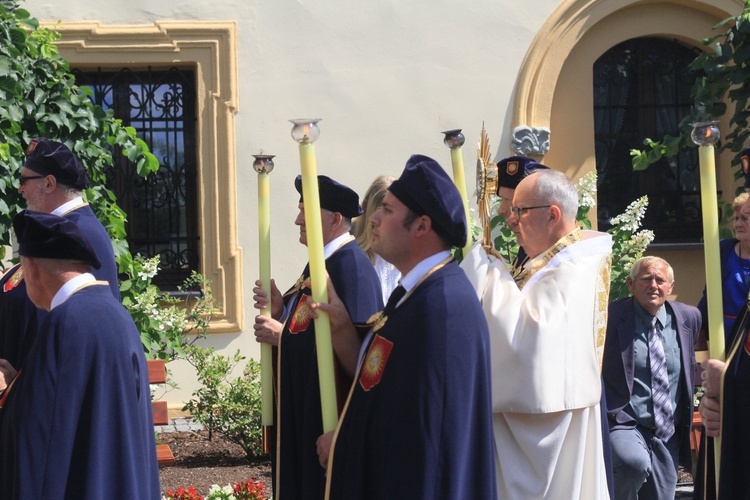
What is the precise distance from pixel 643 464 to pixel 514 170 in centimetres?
172

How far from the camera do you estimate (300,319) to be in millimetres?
4930

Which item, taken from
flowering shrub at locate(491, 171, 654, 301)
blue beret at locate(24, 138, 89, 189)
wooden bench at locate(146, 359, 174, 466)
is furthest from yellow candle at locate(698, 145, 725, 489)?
flowering shrub at locate(491, 171, 654, 301)

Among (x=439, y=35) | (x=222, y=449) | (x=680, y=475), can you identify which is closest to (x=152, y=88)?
(x=439, y=35)

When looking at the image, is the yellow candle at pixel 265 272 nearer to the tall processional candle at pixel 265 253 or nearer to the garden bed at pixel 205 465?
the tall processional candle at pixel 265 253

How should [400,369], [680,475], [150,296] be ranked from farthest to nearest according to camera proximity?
[680,475] → [150,296] → [400,369]

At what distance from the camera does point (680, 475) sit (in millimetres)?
8047

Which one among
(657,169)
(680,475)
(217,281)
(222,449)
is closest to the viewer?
(680,475)

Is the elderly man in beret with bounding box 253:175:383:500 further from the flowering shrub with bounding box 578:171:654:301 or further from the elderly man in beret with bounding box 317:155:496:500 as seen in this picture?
the flowering shrub with bounding box 578:171:654:301

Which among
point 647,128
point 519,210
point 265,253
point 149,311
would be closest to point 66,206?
point 265,253

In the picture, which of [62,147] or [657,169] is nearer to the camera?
[62,147]

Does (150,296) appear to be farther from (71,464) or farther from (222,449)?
(71,464)

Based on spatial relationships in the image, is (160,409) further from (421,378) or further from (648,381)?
(421,378)

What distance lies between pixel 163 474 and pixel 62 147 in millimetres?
3106

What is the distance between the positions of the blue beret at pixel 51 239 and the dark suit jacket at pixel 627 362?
121 inches
